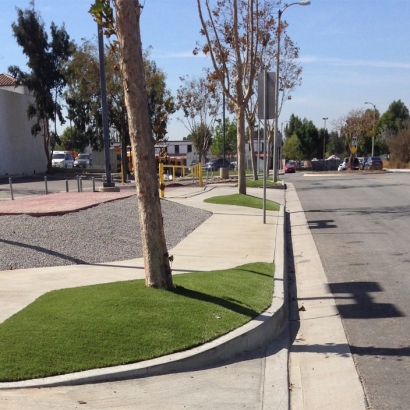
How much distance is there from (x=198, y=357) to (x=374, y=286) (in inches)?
170

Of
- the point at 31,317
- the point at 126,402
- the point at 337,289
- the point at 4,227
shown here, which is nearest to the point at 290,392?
the point at 126,402

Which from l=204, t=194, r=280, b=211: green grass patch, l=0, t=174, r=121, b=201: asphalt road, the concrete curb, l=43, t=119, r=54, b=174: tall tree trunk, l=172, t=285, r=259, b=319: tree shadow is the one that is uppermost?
l=43, t=119, r=54, b=174: tall tree trunk

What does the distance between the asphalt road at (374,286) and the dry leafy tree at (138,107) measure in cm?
248

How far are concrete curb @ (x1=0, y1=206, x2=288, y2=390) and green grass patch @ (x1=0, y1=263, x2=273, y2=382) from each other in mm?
93

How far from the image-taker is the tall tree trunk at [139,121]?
6.77 m

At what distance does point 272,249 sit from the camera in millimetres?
11711

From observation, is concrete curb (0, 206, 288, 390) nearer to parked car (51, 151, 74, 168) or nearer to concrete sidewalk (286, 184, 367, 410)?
concrete sidewalk (286, 184, 367, 410)

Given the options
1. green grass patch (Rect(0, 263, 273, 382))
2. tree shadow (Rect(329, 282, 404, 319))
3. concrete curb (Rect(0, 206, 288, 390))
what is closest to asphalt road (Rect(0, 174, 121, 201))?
tree shadow (Rect(329, 282, 404, 319))

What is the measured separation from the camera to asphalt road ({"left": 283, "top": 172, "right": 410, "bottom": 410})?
5602mm

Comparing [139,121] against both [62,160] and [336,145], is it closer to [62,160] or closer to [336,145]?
[62,160]

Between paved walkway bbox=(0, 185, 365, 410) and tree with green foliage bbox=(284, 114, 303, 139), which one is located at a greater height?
tree with green foliage bbox=(284, 114, 303, 139)

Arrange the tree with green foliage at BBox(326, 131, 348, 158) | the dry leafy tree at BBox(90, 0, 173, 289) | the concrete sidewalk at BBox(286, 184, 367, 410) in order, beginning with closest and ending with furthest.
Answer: the concrete sidewalk at BBox(286, 184, 367, 410) < the dry leafy tree at BBox(90, 0, 173, 289) < the tree with green foliage at BBox(326, 131, 348, 158)

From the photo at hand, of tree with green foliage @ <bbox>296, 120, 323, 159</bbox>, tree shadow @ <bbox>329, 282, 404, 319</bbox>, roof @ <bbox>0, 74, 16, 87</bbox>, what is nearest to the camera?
tree shadow @ <bbox>329, 282, 404, 319</bbox>

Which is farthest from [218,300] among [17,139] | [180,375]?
[17,139]
